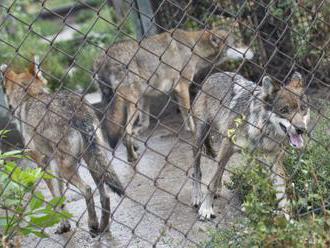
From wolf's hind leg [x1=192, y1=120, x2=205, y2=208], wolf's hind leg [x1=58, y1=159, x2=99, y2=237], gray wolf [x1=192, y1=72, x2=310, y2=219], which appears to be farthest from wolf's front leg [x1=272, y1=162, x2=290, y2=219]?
wolf's hind leg [x1=58, y1=159, x2=99, y2=237]

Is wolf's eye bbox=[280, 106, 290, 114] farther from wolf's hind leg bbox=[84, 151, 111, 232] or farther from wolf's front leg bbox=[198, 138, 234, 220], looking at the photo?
wolf's hind leg bbox=[84, 151, 111, 232]

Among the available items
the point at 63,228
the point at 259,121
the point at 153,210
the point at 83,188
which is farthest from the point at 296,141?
the point at 63,228

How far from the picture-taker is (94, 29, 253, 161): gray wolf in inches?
306

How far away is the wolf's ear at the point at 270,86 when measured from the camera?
16.7 feet

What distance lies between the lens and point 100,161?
5.61m

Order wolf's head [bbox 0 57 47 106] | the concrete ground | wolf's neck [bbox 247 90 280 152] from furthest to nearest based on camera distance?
1. wolf's head [bbox 0 57 47 106]
2. wolf's neck [bbox 247 90 280 152]
3. the concrete ground

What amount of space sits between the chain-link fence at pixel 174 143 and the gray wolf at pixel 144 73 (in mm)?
19

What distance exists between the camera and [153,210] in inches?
231

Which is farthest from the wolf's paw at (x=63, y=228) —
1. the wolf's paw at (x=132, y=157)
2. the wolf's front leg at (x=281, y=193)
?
the wolf's paw at (x=132, y=157)

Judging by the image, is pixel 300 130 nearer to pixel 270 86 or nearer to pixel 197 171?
pixel 270 86

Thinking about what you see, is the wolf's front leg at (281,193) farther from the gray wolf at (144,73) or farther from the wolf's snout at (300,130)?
the gray wolf at (144,73)

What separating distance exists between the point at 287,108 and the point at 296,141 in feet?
0.97

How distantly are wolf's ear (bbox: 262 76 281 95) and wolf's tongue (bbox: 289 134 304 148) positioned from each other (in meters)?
0.38

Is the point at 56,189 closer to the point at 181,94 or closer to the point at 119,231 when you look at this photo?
the point at 119,231
